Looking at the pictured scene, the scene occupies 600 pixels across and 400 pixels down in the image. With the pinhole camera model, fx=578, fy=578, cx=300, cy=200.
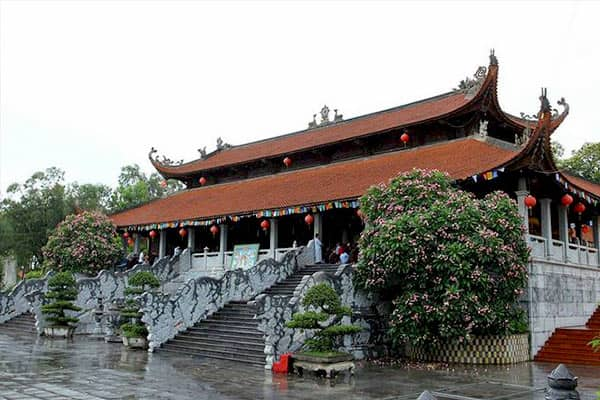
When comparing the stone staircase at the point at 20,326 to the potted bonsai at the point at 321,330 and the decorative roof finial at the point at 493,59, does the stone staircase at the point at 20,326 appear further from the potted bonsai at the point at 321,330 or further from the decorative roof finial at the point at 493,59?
the decorative roof finial at the point at 493,59

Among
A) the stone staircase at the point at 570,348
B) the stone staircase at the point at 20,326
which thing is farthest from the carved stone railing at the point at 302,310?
the stone staircase at the point at 20,326

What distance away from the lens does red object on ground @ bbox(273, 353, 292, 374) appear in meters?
11.7

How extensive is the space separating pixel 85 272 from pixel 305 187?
983 centimetres

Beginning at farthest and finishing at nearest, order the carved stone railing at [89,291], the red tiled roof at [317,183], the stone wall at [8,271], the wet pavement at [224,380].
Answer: the stone wall at [8,271] < the carved stone railing at [89,291] < the red tiled roof at [317,183] < the wet pavement at [224,380]

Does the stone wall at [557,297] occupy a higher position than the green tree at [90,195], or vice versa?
the green tree at [90,195]

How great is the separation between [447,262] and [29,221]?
3226 cm

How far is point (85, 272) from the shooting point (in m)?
23.0

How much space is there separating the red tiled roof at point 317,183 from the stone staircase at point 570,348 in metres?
4.52

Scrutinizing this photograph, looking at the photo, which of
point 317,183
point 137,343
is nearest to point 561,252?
point 317,183

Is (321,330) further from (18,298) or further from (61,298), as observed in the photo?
(18,298)

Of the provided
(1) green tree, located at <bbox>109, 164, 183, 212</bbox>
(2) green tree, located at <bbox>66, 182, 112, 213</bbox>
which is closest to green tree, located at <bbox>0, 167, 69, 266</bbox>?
(2) green tree, located at <bbox>66, 182, 112, 213</bbox>

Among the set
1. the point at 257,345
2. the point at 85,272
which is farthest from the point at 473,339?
the point at 85,272

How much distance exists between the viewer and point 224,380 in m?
10.4

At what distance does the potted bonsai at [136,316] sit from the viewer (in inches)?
617
